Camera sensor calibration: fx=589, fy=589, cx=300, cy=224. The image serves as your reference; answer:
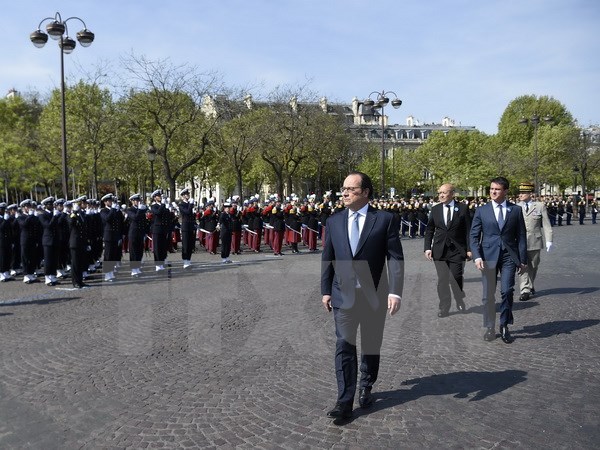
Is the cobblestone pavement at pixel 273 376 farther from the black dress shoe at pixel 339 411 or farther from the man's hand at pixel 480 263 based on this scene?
the man's hand at pixel 480 263

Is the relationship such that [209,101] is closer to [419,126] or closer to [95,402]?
[95,402]

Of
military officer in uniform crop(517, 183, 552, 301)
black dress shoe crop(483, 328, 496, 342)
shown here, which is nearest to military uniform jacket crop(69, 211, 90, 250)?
black dress shoe crop(483, 328, 496, 342)

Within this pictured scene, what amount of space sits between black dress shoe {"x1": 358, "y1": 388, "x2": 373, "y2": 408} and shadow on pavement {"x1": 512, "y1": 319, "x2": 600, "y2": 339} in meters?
3.32

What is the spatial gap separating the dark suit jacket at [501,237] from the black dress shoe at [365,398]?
329cm

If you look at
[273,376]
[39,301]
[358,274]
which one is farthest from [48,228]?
[358,274]

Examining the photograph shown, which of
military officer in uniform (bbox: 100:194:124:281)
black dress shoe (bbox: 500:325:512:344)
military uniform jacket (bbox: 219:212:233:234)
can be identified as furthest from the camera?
military uniform jacket (bbox: 219:212:233:234)

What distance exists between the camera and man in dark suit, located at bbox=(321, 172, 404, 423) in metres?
4.96

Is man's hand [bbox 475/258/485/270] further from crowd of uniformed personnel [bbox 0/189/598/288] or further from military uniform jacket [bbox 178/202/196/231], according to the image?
military uniform jacket [bbox 178/202/196/231]

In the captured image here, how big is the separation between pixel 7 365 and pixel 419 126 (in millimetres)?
125715

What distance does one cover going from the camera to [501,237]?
7738 mm

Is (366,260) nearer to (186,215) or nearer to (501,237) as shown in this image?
(501,237)

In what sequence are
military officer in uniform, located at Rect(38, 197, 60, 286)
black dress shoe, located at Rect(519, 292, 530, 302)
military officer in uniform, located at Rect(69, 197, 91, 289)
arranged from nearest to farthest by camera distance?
black dress shoe, located at Rect(519, 292, 530, 302) < military officer in uniform, located at Rect(69, 197, 91, 289) < military officer in uniform, located at Rect(38, 197, 60, 286)

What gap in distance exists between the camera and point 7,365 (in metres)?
6.72

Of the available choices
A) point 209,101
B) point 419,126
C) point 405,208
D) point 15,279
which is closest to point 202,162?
point 209,101
